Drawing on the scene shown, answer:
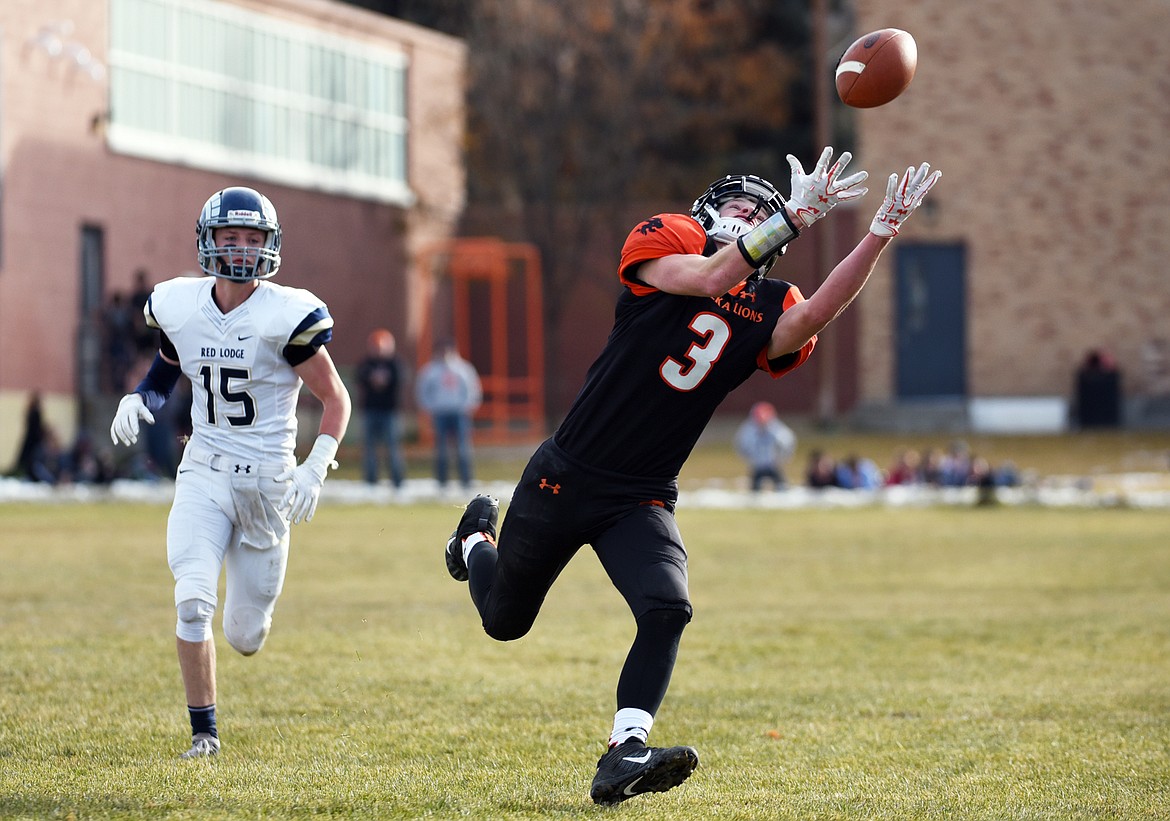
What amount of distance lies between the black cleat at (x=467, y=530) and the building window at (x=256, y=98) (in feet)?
70.6

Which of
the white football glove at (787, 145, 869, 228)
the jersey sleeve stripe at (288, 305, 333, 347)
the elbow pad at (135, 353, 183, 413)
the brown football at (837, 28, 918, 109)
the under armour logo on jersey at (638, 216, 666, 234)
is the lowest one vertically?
the elbow pad at (135, 353, 183, 413)

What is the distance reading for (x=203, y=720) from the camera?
675 centimetres

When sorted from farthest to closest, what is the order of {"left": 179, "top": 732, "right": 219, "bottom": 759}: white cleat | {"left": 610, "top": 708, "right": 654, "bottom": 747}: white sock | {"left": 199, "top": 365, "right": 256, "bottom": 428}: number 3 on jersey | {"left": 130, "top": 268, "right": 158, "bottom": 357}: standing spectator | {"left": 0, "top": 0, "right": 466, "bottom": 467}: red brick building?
{"left": 0, "top": 0, "right": 466, "bottom": 467}: red brick building → {"left": 130, "top": 268, "right": 158, "bottom": 357}: standing spectator → {"left": 199, "top": 365, "right": 256, "bottom": 428}: number 3 on jersey → {"left": 179, "top": 732, "right": 219, "bottom": 759}: white cleat → {"left": 610, "top": 708, "right": 654, "bottom": 747}: white sock

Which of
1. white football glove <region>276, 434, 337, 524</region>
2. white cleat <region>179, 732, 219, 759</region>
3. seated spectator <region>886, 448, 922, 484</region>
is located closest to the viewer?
white cleat <region>179, 732, 219, 759</region>

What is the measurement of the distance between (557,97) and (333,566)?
71.2ft

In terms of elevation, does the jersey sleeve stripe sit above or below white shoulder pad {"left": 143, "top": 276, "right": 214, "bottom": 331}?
below

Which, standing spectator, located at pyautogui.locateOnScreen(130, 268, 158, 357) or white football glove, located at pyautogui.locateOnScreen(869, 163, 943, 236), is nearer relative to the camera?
white football glove, located at pyautogui.locateOnScreen(869, 163, 943, 236)

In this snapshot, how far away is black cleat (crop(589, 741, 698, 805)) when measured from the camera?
556 centimetres

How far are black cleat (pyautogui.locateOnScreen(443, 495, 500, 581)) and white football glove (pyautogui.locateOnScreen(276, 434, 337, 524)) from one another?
1.86 feet

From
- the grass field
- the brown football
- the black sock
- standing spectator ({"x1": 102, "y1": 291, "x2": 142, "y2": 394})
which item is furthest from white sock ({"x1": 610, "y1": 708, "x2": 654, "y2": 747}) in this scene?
standing spectator ({"x1": 102, "y1": 291, "x2": 142, "y2": 394})

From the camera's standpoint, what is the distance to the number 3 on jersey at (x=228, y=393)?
6984 mm

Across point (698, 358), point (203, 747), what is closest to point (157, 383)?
point (203, 747)

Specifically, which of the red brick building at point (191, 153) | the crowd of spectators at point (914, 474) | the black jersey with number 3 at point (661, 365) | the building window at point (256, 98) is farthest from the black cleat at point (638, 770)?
the building window at point (256, 98)

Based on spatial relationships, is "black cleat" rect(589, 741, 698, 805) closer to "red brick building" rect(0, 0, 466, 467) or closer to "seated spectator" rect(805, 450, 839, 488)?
"seated spectator" rect(805, 450, 839, 488)
